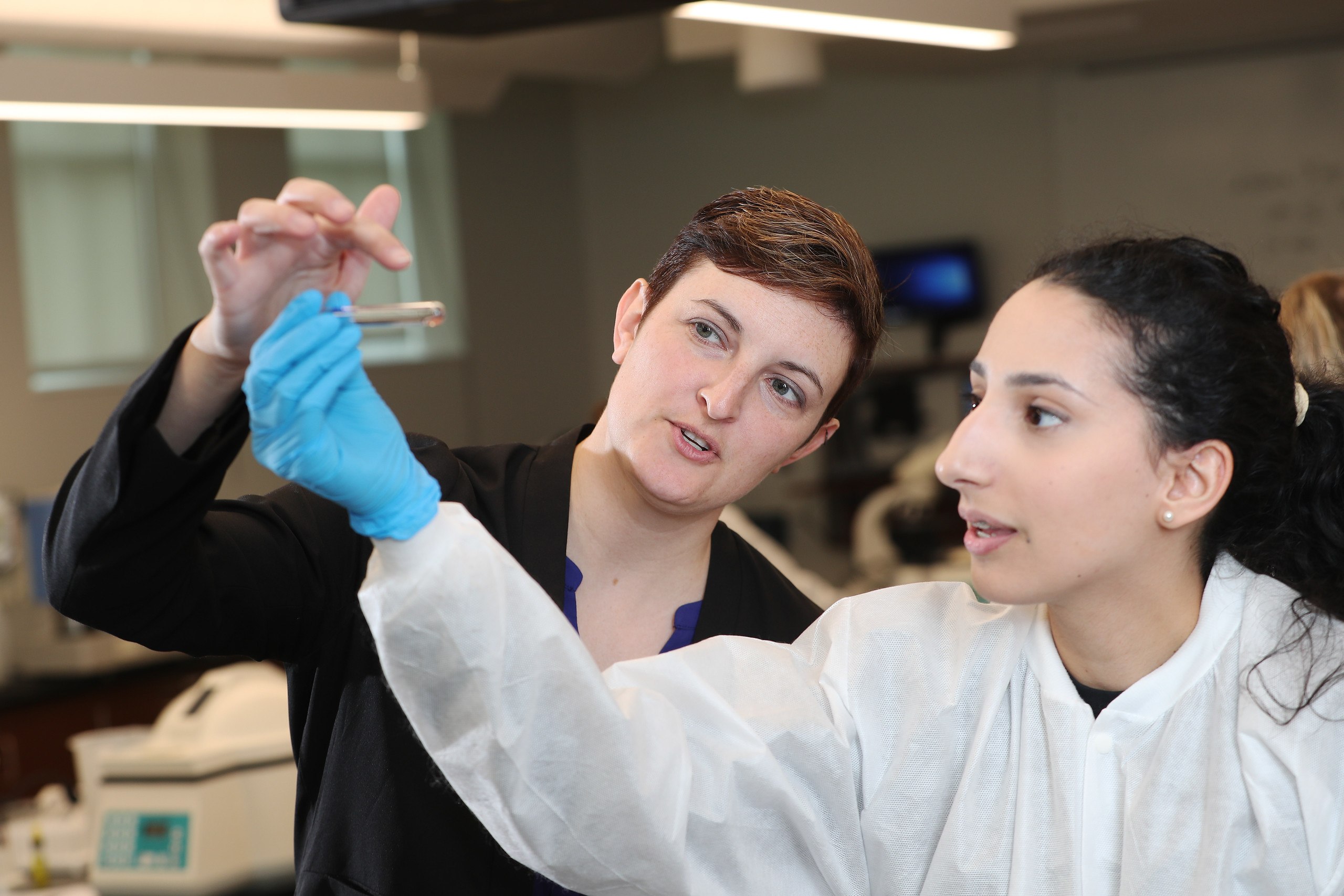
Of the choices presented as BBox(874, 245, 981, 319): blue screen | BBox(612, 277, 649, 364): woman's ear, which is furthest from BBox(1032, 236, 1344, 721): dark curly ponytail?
BBox(874, 245, 981, 319): blue screen

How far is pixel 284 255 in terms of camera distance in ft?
3.51

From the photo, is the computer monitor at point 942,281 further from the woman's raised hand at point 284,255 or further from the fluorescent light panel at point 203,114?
the woman's raised hand at point 284,255

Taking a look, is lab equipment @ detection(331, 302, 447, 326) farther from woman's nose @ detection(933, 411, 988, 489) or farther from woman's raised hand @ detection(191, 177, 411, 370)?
woman's nose @ detection(933, 411, 988, 489)

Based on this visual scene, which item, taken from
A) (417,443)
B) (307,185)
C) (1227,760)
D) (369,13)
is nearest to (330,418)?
(307,185)

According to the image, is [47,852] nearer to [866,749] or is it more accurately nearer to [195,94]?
[195,94]

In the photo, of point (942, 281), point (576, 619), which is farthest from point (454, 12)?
point (942, 281)

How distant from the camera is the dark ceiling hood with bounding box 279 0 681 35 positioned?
251 cm

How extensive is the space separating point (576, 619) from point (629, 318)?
385mm

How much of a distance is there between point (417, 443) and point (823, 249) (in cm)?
52

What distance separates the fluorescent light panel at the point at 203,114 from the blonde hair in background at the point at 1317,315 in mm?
2211

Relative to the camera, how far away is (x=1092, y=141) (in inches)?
281

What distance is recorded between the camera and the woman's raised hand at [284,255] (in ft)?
3.41

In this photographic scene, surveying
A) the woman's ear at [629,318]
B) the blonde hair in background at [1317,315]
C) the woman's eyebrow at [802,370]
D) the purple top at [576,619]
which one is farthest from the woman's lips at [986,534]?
the blonde hair in background at [1317,315]

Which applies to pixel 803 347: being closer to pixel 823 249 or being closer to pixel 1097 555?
pixel 823 249
